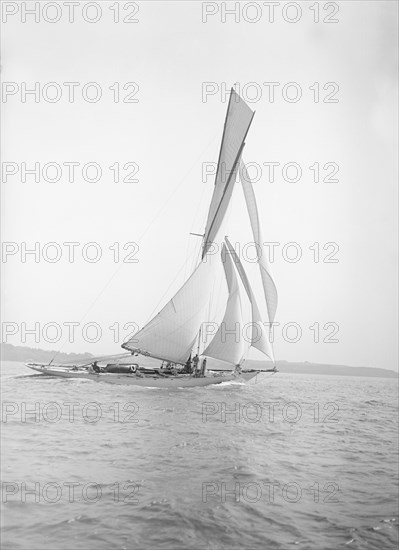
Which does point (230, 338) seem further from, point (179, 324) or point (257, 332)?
point (179, 324)

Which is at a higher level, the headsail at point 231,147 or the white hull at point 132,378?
the headsail at point 231,147

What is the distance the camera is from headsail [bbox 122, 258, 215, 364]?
38.4 meters

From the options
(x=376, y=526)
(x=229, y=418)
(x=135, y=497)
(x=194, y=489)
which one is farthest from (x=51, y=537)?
(x=229, y=418)

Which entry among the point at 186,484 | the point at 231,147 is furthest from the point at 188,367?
the point at 186,484

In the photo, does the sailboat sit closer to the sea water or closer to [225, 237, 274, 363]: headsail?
[225, 237, 274, 363]: headsail

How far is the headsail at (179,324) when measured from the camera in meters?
38.4

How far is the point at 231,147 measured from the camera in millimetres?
47125

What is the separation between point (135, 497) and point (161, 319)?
28414 millimetres

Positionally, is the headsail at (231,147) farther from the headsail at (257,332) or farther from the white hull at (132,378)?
the white hull at (132,378)

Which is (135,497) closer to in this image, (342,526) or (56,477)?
(56,477)

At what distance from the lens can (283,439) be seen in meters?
19.5

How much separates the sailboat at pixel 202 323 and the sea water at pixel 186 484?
1590 centimetres

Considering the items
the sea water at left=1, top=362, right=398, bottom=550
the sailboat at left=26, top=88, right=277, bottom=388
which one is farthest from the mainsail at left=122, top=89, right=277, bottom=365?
the sea water at left=1, top=362, right=398, bottom=550

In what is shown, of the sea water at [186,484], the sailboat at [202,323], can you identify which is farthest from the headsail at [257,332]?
the sea water at [186,484]
